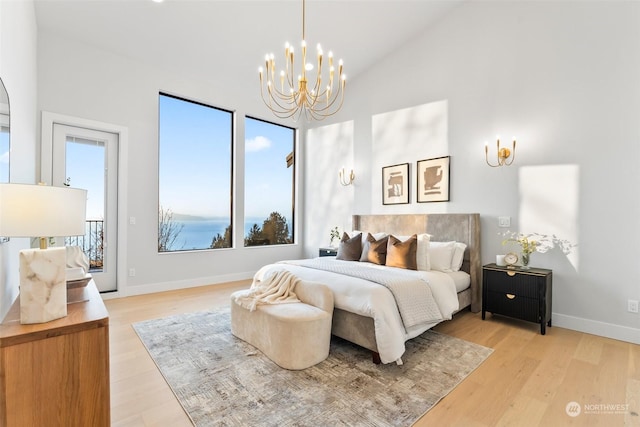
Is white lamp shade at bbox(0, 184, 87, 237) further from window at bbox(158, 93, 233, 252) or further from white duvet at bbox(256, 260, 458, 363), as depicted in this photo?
window at bbox(158, 93, 233, 252)

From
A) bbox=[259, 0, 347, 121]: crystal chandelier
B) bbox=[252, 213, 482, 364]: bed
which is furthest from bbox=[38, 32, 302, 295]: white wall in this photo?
bbox=[252, 213, 482, 364]: bed

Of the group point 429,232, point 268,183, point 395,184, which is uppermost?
point 268,183

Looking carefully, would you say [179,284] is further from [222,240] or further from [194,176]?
[194,176]

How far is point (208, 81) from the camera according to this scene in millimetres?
4957

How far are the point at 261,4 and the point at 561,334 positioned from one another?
16.5 ft

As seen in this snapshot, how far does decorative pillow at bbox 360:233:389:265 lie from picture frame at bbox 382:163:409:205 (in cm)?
98

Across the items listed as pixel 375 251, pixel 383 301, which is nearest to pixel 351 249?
pixel 375 251

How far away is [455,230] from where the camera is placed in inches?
153

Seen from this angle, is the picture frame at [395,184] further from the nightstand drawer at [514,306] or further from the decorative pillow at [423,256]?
the nightstand drawer at [514,306]

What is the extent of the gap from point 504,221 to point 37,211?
4153mm

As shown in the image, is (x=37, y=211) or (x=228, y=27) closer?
(x=37, y=211)

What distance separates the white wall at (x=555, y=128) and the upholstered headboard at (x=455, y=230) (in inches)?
7.5

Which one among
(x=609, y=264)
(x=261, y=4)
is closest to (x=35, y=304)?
(x=261, y=4)

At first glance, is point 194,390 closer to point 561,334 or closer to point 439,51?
point 561,334
